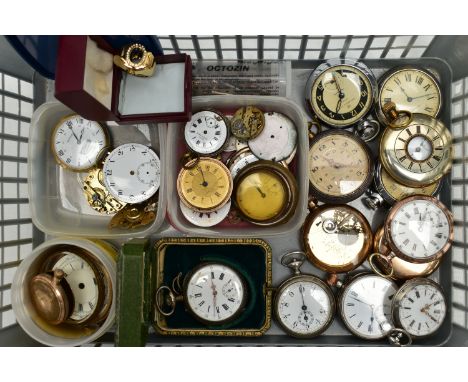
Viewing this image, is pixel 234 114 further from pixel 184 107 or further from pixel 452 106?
pixel 452 106

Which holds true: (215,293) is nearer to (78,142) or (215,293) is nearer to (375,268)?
(375,268)

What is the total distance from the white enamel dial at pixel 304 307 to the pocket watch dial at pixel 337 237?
87 millimetres

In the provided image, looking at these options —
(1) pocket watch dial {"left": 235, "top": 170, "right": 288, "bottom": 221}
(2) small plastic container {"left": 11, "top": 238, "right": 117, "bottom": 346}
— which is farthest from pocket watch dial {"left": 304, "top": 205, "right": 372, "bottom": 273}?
(2) small plastic container {"left": 11, "top": 238, "right": 117, "bottom": 346}

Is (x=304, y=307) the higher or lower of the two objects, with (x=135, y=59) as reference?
lower

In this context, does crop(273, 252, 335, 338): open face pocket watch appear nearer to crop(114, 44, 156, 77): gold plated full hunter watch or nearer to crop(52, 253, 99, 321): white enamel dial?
crop(52, 253, 99, 321): white enamel dial

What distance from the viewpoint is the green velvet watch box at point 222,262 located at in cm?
143

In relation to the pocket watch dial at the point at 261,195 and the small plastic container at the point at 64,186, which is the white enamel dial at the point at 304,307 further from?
the small plastic container at the point at 64,186

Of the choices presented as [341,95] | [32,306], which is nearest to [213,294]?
[32,306]

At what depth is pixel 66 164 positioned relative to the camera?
148 centimetres

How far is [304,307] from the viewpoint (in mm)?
1433

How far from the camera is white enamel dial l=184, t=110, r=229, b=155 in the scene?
144 cm

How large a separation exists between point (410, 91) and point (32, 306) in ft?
4.78

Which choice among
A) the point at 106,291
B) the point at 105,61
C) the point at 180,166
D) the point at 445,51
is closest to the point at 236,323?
the point at 106,291

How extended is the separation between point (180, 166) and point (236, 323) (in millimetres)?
566
